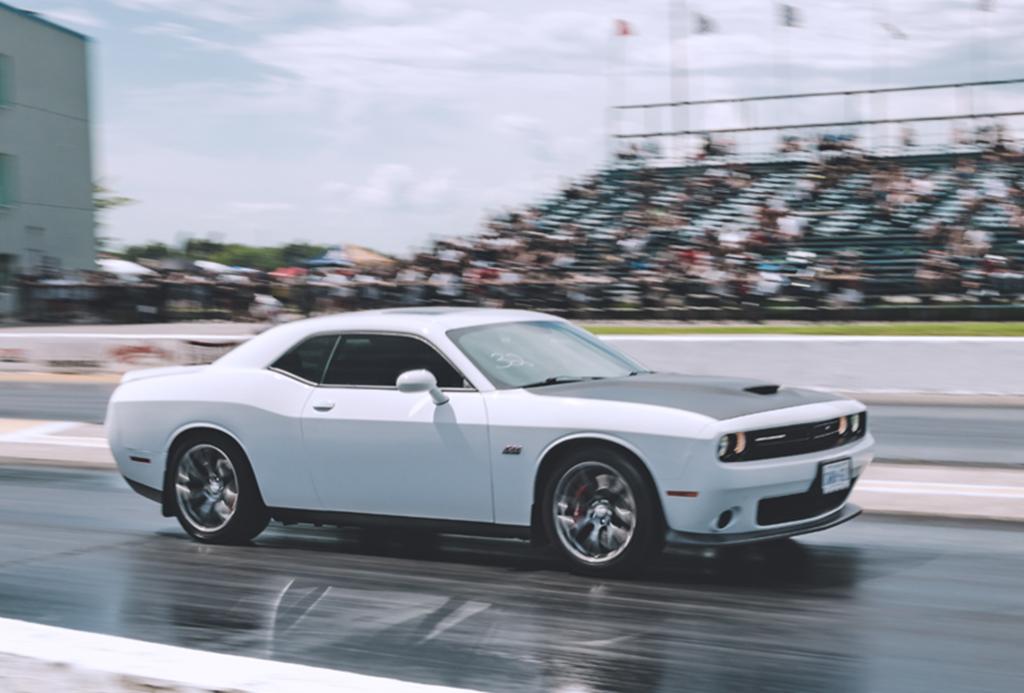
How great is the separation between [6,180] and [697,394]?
1702 inches

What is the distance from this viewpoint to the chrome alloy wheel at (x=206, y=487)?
25.5 ft

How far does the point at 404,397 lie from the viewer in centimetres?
716

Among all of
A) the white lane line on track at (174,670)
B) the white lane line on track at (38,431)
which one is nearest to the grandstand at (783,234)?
the white lane line on track at (38,431)

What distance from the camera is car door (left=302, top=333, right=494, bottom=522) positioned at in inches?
270

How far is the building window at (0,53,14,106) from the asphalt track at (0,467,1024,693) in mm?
40717

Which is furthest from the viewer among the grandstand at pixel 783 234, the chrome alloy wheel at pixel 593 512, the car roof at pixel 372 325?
the grandstand at pixel 783 234

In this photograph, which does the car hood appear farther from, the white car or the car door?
the car door

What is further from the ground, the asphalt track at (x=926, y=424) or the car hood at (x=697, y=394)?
the car hood at (x=697, y=394)

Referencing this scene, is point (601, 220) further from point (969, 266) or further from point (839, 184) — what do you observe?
point (969, 266)

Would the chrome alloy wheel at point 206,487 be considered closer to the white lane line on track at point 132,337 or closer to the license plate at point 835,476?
the license plate at point 835,476

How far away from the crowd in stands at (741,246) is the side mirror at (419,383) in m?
20.9

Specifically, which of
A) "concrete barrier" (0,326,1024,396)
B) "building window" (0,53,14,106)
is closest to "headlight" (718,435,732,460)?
"concrete barrier" (0,326,1024,396)

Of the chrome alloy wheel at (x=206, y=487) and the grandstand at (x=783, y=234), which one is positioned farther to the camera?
the grandstand at (x=783, y=234)

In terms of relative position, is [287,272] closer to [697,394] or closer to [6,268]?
[6,268]
